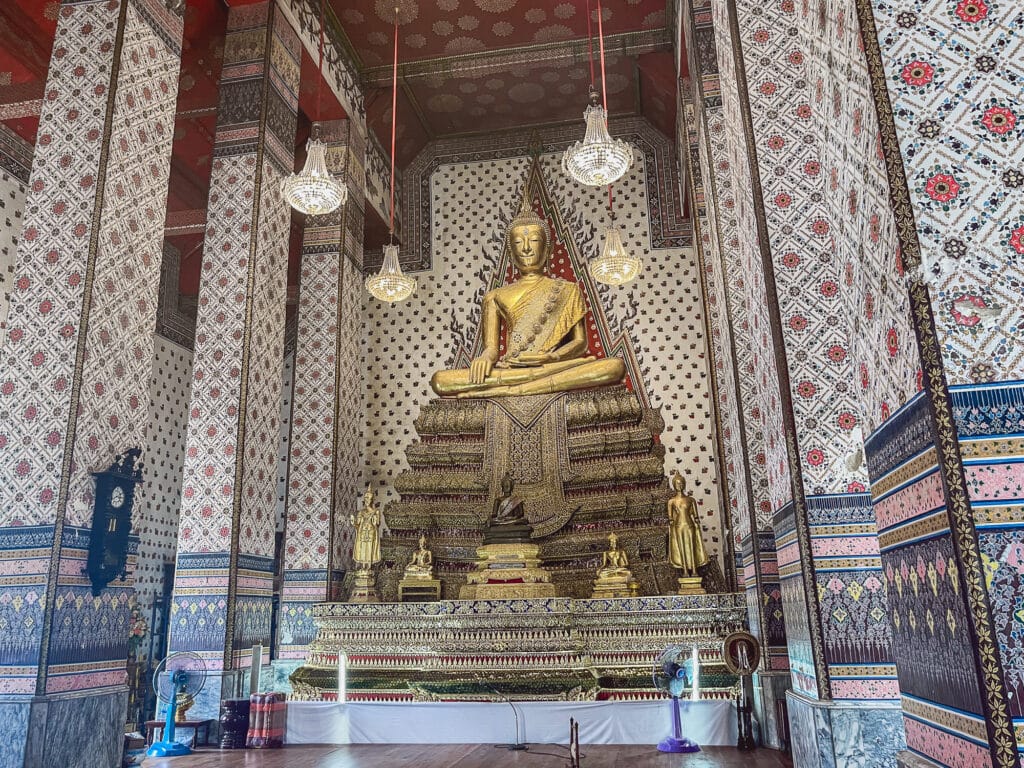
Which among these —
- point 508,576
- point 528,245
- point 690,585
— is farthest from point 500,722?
point 528,245

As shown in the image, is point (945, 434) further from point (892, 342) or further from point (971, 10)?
point (971, 10)

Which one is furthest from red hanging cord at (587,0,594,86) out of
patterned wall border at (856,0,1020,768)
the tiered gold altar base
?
patterned wall border at (856,0,1020,768)

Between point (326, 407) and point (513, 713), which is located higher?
point (326, 407)

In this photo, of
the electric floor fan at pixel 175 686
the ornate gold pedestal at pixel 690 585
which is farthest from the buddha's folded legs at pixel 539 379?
the electric floor fan at pixel 175 686

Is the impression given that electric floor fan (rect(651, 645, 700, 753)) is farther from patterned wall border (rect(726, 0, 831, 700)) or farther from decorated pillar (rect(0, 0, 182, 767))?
decorated pillar (rect(0, 0, 182, 767))

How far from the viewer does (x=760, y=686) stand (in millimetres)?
5098

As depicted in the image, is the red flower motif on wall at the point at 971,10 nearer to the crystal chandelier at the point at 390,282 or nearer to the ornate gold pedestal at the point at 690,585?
the ornate gold pedestal at the point at 690,585

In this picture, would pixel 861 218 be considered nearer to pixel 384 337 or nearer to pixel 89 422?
pixel 89 422

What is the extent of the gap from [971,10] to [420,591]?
5.65 metres

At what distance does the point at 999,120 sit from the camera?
5.69 feet

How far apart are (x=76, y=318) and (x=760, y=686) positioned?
4827 millimetres

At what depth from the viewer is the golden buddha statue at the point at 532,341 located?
8070mm

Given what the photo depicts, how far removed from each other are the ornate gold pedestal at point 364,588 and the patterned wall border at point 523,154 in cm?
487

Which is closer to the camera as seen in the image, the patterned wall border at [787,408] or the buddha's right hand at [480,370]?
the patterned wall border at [787,408]
